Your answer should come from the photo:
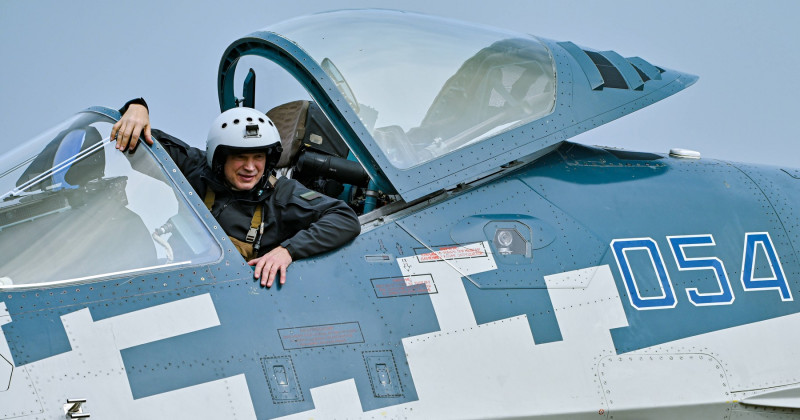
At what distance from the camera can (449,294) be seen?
4.80m

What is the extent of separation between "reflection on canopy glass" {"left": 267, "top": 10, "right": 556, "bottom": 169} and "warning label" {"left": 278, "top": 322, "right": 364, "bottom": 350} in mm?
1044

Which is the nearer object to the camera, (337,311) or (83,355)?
(83,355)

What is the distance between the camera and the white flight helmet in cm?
504

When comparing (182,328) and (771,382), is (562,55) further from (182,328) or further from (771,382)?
(182,328)

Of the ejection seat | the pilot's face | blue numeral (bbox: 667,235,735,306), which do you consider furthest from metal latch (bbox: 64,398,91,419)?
blue numeral (bbox: 667,235,735,306)

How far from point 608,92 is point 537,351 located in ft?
6.12

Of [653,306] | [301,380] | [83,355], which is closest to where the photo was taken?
[83,355]

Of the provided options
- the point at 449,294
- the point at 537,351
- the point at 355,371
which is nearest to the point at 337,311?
the point at 355,371

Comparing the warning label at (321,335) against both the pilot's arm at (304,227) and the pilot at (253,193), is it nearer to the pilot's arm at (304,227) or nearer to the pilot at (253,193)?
the pilot's arm at (304,227)

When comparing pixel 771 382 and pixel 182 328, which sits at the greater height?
pixel 182 328

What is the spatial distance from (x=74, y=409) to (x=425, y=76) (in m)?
2.80

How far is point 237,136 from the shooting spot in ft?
16.6

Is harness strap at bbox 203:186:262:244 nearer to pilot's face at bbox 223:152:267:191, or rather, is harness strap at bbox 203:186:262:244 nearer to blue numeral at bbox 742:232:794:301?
pilot's face at bbox 223:152:267:191

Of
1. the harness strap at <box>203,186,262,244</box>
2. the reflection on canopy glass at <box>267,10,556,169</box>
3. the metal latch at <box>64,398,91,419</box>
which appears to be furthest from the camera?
the reflection on canopy glass at <box>267,10,556,169</box>
